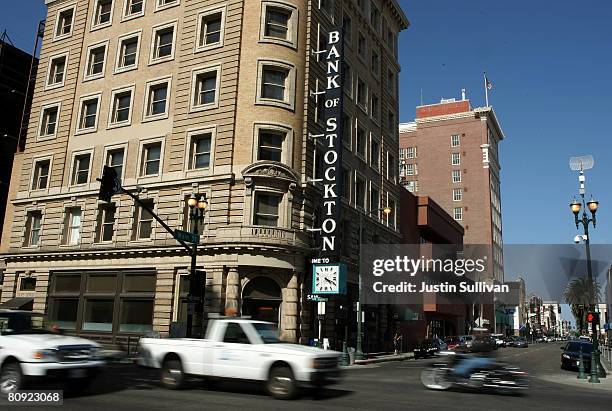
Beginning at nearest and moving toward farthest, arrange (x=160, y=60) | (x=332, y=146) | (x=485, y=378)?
(x=485, y=378) < (x=332, y=146) < (x=160, y=60)

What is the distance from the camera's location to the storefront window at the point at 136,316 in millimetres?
32281

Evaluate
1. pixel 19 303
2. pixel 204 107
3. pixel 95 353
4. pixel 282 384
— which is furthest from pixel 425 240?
pixel 95 353

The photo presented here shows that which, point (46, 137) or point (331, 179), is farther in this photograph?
point (46, 137)

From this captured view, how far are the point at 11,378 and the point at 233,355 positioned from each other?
498cm

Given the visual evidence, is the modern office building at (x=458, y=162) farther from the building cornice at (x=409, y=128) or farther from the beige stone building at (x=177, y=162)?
the beige stone building at (x=177, y=162)

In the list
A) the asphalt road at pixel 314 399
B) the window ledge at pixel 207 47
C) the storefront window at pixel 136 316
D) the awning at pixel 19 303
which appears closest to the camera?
the asphalt road at pixel 314 399

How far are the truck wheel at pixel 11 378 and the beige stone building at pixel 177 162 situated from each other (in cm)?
1753

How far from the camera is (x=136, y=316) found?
32.7m

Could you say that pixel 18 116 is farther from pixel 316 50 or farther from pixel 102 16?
pixel 316 50

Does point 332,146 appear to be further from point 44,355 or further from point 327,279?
point 44,355

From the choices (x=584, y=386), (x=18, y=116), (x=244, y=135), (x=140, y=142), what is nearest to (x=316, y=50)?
(x=244, y=135)

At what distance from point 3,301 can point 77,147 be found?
1183 cm

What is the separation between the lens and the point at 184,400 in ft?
39.7

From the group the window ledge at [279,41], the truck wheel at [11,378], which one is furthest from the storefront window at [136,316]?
the truck wheel at [11,378]
